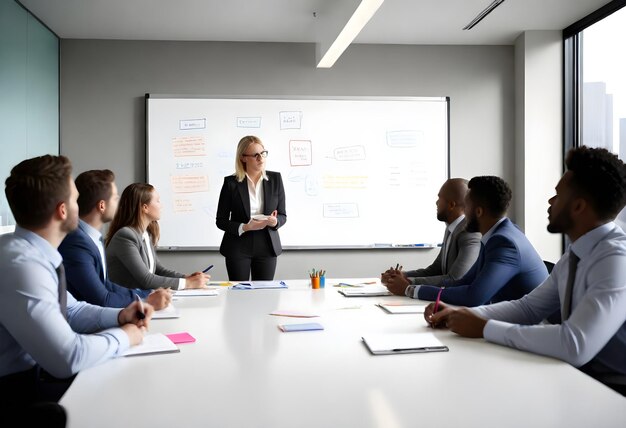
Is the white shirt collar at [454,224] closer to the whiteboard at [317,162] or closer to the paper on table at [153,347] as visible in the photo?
the paper on table at [153,347]

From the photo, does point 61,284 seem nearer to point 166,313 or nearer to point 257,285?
point 166,313

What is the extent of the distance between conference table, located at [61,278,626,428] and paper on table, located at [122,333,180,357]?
3 cm

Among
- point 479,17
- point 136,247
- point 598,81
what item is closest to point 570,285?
point 136,247

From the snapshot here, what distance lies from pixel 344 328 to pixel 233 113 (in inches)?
151

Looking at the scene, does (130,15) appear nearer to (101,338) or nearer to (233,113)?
(233,113)

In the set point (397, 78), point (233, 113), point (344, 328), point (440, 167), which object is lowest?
point (344, 328)

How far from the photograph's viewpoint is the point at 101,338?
1.73 metres

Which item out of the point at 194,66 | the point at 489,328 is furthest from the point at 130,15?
the point at 489,328

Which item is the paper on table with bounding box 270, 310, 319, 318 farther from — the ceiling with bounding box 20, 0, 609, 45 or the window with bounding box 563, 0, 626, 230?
the window with bounding box 563, 0, 626, 230

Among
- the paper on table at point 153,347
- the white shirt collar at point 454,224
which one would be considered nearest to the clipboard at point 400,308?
the white shirt collar at point 454,224

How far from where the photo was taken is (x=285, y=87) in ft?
18.9

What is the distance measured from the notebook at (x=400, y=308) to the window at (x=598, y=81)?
2782 mm

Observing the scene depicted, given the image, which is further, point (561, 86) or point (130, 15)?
point (561, 86)

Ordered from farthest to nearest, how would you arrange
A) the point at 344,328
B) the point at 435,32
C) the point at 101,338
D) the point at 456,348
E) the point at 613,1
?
the point at 435,32, the point at 613,1, the point at 344,328, the point at 456,348, the point at 101,338
